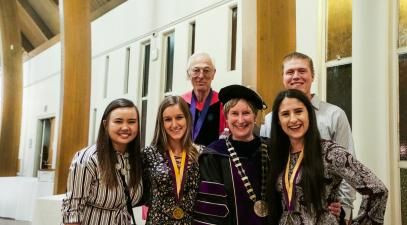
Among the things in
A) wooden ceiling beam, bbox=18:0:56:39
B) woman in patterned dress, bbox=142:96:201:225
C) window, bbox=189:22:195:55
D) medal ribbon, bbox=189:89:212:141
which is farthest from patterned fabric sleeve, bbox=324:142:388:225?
wooden ceiling beam, bbox=18:0:56:39

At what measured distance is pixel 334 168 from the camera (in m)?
1.96

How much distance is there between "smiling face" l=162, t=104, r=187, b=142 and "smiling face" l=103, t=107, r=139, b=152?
7.2 inches

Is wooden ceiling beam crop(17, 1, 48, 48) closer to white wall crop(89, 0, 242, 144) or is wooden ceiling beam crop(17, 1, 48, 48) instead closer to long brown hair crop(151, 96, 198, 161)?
white wall crop(89, 0, 242, 144)

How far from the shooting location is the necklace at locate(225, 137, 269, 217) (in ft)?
6.91

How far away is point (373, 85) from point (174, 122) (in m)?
2.29

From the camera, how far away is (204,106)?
2994 mm

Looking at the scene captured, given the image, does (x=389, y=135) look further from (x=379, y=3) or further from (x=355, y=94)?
(x=379, y=3)

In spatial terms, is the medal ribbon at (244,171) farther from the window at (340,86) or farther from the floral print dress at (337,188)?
the window at (340,86)

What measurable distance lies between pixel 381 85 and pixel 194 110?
1895 mm

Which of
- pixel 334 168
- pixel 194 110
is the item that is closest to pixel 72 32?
pixel 194 110

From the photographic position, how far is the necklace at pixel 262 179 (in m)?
2.11

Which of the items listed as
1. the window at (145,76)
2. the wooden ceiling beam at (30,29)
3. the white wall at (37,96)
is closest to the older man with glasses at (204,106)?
the window at (145,76)

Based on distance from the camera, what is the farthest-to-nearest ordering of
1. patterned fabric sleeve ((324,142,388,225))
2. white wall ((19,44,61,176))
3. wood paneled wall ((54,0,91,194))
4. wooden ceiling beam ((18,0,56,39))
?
wooden ceiling beam ((18,0,56,39))
white wall ((19,44,61,176))
wood paneled wall ((54,0,91,194))
patterned fabric sleeve ((324,142,388,225))

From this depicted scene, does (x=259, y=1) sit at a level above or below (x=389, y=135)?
above
